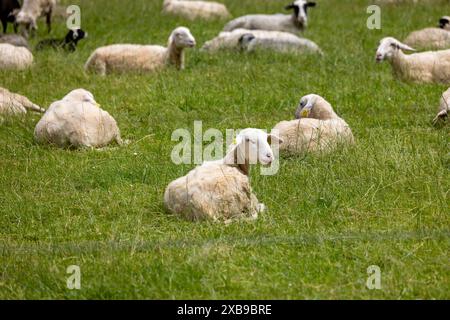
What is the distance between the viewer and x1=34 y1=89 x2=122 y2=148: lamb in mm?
10133

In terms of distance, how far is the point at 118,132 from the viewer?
412 inches

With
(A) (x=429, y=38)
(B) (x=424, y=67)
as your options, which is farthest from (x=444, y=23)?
(B) (x=424, y=67)

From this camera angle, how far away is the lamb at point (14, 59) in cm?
1391

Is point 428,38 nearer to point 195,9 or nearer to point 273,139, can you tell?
point 195,9

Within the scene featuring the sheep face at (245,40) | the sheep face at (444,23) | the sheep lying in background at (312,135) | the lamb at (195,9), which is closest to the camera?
the sheep lying in background at (312,135)

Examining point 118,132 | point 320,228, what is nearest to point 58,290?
point 320,228

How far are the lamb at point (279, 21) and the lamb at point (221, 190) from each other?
958cm

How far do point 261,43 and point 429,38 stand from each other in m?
2.46

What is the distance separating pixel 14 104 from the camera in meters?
11.4

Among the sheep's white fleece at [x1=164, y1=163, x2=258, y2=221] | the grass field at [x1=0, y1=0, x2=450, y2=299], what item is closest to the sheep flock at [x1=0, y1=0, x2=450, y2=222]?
the sheep's white fleece at [x1=164, y1=163, x2=258, y2=221]

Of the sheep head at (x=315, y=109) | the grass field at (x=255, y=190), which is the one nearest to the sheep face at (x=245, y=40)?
the grass field at (x=255, y=190)

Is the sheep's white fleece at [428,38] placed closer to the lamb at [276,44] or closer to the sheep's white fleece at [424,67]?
the lamb at [276,44]

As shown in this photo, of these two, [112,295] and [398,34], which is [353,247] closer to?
[112,295]
